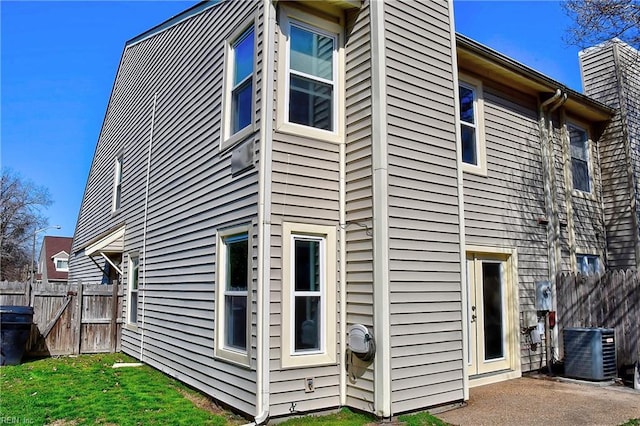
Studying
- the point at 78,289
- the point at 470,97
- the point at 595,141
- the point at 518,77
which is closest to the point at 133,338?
the point at 78,289

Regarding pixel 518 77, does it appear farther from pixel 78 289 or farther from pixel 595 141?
pixel 78 289

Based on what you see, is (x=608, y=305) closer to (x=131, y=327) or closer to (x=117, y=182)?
(x=131, y=327)

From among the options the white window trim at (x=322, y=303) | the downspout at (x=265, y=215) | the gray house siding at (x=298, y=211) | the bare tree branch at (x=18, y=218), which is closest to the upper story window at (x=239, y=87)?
the downspout at (x=265, y=215)

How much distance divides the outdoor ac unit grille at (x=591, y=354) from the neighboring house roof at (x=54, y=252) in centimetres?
4504

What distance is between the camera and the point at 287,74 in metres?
5.89

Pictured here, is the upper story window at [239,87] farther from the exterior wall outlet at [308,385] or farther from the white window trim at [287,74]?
the exterior wall outlet at [308,385]

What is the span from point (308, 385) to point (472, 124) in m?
5.16

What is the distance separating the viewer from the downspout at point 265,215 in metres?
5.12

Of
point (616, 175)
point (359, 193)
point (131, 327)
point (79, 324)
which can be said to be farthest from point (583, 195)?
point (79, 324)

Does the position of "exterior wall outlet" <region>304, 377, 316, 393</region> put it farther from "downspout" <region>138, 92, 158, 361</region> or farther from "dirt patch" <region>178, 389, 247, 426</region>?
"downspout" <region>138, 92, 158, 361</region>

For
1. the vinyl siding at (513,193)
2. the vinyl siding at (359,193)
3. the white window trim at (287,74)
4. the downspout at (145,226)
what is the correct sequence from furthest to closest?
the downspout at (145,226), the vinyl siding at (513,193), the white window trim at (287,74), the vinyl siding at (359,193)

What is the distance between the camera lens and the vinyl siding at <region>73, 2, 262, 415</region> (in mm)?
6301

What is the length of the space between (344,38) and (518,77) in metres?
3.93

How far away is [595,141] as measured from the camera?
1089 centimetres
